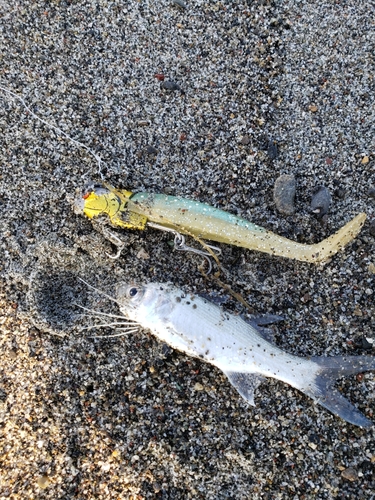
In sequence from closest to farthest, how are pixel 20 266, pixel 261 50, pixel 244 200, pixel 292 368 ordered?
pixel 292 368, pixel 20 266, pixel 244 200, pixel 261 50

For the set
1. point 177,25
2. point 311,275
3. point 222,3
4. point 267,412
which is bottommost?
point 267,412

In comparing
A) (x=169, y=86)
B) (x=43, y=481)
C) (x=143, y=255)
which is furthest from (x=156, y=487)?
(x=169, y=86)

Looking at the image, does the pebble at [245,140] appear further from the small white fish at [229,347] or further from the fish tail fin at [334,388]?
the fish tail fin at [334,388]

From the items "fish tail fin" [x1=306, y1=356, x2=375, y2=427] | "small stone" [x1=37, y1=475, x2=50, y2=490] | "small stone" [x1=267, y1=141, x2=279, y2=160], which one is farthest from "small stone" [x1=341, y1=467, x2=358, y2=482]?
"small stone" [x1=267, y1=141, x2=279, y2=160]

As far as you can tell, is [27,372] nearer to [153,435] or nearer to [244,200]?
[153,435]

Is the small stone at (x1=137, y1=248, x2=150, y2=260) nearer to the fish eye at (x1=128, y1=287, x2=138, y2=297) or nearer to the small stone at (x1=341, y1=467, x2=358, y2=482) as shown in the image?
the fish eye at (x1=128, y1=287, x2=138, y2=297)

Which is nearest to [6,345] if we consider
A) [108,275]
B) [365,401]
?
[108,275]

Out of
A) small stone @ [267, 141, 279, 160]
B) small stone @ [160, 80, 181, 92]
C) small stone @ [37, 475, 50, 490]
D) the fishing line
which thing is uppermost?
small stone @ [160, 80, 181, 92]
